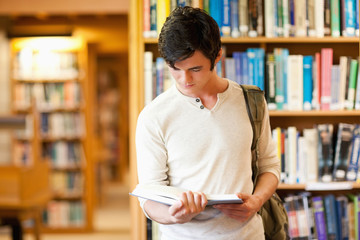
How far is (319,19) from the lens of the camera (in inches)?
111

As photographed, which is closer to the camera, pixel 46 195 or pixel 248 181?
pixel 248 181

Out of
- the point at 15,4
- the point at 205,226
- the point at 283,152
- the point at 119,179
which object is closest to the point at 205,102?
the point at 205,226

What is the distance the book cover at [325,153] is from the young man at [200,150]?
4.05 ft

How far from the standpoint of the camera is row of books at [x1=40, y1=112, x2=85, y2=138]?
22.1ft

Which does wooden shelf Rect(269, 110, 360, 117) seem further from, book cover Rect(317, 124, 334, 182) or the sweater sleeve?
the sweater sleeve

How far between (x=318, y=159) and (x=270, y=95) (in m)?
0.44

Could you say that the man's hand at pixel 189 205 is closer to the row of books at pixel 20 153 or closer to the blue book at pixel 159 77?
the blue book at pixel 159 77

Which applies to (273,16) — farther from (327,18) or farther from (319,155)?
(319,155)

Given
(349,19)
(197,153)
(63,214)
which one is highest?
(349,19)

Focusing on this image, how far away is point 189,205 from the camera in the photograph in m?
1.50

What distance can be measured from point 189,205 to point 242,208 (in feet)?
0.60

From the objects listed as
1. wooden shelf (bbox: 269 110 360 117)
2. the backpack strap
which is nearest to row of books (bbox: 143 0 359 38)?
wooden shelf (bbox: 269 110 360 117)

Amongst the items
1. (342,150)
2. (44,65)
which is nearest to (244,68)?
(342,150)

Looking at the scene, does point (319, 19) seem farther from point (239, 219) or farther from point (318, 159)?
point (239, 219)
